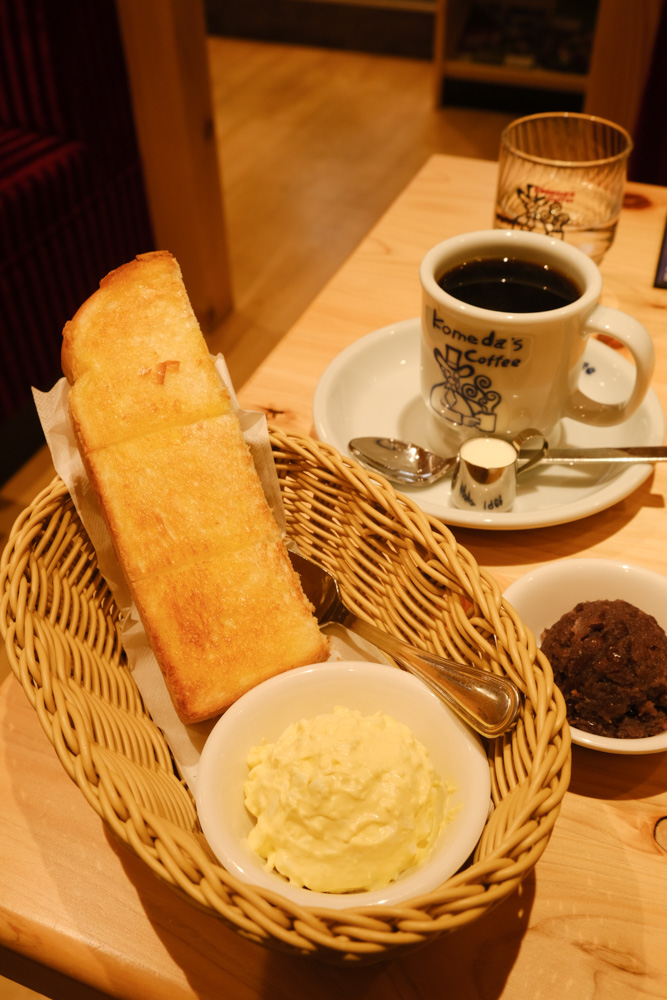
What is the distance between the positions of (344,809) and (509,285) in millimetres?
540

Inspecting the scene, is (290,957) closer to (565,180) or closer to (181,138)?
(565,180)

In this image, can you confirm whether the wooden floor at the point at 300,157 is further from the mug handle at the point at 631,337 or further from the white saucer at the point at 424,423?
the mug handle at the point at 631,337

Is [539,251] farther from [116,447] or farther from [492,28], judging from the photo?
[492,28]

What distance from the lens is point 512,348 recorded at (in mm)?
705

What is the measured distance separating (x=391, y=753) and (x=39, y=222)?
1.51 meters

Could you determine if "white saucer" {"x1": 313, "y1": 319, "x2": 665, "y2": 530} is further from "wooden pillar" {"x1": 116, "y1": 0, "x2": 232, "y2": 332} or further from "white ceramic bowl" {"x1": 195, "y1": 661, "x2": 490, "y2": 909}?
"wooden pillar" {"x1": 116, "y1": 0, "x2": 232, "y2": 332}

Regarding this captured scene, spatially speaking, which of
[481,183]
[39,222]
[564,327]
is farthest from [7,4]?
[564,327]

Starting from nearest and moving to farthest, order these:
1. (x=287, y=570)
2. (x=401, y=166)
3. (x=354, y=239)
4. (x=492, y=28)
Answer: (x=287, y=570) < (x=354, y=239) < (x=401, y=166) < (x=492, y=28)

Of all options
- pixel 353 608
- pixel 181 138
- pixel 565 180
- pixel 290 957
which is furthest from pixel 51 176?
pixel 290 957

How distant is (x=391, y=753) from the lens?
1.66 feet

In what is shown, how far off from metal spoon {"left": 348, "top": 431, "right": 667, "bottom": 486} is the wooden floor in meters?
1.15

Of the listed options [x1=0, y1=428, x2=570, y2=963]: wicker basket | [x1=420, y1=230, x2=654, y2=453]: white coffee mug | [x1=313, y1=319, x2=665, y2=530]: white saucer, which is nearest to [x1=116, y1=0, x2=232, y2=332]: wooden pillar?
[x1=313, y1=319, x2=665, y2=530]: white saucer

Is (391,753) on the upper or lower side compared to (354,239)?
upper

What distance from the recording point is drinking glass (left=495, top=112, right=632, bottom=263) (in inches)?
36.6
